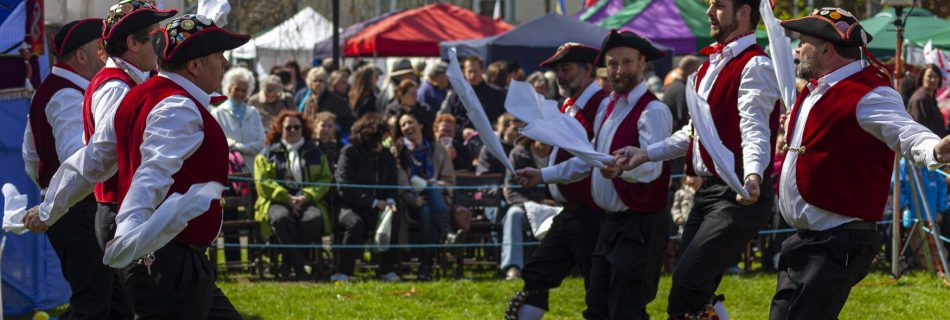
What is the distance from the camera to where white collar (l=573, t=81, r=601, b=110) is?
7.06m

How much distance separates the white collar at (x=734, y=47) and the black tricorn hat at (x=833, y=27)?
0.59 metres

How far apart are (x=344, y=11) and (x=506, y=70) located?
52.1ft

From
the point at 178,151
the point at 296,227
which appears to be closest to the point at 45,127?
the point at 178,151

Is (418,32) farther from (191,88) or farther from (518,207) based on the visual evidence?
(191,88)

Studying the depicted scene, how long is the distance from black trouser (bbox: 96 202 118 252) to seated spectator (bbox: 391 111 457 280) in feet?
17.7

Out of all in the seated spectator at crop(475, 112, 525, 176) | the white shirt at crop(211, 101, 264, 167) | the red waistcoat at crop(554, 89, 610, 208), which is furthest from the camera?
the seated spectator at crop(475, 112, 525, 176)

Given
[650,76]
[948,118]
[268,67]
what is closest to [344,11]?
[268,67]

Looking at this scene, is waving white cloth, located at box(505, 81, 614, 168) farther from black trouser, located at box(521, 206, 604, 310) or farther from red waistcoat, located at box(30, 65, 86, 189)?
red waistcoat, located at box(30, 65, 86, 189)

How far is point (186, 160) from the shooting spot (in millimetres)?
4641

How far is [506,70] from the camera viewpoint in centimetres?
1462

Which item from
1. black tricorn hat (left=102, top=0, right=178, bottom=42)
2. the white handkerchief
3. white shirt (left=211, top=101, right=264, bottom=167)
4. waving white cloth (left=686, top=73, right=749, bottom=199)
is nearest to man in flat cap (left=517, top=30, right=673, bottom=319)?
the white handkerchief

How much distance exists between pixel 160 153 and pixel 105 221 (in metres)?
1.45

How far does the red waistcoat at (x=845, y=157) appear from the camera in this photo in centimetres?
514

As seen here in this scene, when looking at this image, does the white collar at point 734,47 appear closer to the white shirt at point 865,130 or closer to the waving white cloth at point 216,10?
the white shirt at point 865,130
